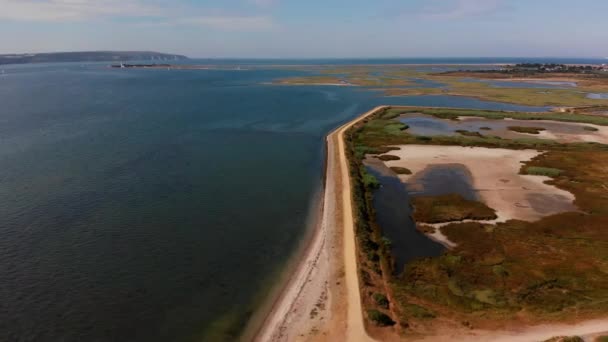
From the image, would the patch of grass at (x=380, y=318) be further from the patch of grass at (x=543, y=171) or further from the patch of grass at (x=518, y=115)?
the patch of grass at (x=518, y=115)

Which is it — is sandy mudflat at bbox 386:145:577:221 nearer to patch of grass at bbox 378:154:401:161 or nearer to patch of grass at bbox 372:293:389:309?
patch of grass at bbox 378:154:401:161

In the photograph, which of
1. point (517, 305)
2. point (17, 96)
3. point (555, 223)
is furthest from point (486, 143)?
point (17, 96)

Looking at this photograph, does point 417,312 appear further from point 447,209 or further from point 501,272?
point 447,209

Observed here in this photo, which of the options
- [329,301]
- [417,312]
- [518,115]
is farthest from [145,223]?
[518,115]

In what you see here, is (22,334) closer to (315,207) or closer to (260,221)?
(260,221)

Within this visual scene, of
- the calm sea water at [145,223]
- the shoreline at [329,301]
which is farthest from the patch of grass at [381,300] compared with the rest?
the calm sea water at [145,223]

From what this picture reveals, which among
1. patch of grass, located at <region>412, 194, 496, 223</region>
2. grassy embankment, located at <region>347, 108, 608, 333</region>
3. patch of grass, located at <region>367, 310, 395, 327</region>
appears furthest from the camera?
patch of grass, located at <region>412, 194, 496, 223</region>

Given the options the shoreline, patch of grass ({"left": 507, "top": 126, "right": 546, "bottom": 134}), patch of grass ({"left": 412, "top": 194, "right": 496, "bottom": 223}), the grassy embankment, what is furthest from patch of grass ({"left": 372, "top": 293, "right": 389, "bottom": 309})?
patch of grass ({"left": 507, "top": 126, "right": 546, "bottom": 134})
